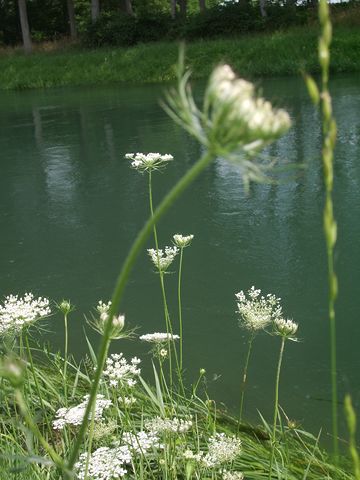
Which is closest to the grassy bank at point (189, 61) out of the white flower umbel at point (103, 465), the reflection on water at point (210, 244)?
the reflection on water at point (210, 244)

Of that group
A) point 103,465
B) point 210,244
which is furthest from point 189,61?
point 103,465

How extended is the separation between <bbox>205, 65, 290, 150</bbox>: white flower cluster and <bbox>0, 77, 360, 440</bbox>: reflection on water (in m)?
0.50

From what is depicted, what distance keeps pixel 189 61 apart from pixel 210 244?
11808mm

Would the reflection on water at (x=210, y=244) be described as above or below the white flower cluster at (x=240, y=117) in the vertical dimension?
below

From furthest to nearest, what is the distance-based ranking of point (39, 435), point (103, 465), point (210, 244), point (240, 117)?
point (210, 244) < point (103, 465) < point (39, 435) < point (240, 117)

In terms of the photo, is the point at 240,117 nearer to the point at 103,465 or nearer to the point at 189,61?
the point at 103,465

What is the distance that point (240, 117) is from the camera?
0.53 meters

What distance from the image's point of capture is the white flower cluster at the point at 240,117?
0.53 m

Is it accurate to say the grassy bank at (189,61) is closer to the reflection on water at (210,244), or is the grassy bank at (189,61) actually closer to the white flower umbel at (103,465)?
the reflection on water at (210,244)

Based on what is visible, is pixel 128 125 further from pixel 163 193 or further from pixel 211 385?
pixel 211 385

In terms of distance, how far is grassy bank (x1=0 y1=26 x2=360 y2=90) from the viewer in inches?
501

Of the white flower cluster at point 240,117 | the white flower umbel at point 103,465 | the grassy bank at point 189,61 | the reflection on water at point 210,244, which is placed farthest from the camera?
the grassy bank at point 189,61

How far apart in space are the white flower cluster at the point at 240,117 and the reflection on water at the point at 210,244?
1.65ft

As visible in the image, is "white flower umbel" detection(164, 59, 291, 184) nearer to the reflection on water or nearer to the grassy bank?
the reflection on water
